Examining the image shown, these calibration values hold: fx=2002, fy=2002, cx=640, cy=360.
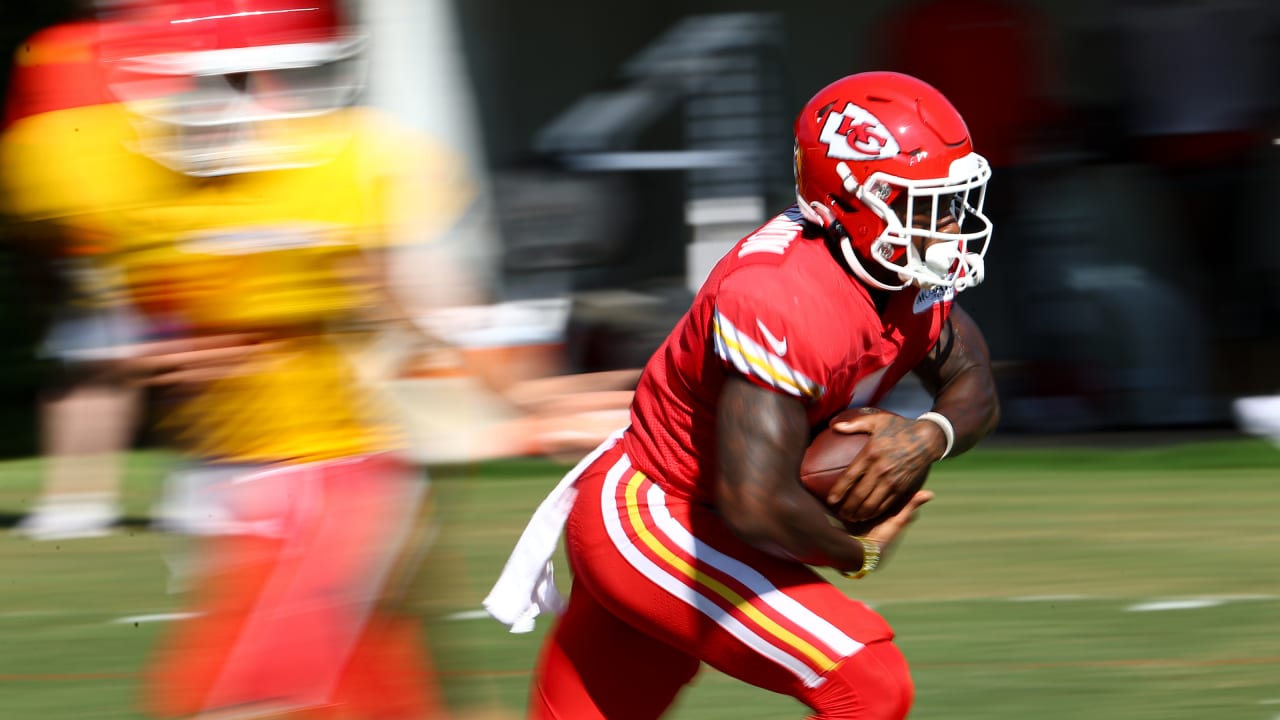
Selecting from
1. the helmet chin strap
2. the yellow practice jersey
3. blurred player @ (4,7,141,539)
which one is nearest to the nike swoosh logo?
the helmet chin strap

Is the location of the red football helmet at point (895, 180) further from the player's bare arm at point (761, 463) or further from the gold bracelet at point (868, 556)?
the gold bracelet at point (868, 556)

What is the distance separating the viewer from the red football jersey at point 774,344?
10.7ft

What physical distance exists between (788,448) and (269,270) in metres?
1.04

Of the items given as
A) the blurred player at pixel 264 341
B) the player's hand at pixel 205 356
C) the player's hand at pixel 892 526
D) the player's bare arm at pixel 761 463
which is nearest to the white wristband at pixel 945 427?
the player's hand at pixel 892 526

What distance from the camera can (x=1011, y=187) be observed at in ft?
31.7

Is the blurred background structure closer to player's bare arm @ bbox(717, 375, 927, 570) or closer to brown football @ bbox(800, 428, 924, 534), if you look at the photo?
brown football @ bbox(800, 428, 924, 534)

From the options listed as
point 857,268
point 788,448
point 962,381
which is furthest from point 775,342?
point 962,381

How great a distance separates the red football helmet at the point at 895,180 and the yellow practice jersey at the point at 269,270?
874mm

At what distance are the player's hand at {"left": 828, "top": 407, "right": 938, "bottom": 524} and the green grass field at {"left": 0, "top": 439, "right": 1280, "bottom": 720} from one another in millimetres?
895

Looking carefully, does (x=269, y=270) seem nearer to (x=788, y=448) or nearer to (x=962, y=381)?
(x=788, y=448)

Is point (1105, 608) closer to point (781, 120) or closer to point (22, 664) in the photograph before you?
point (22, 664)

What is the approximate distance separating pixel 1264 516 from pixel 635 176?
4004mm

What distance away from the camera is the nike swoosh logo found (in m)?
3.24

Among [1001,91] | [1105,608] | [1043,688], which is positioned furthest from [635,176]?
[1043,688]
